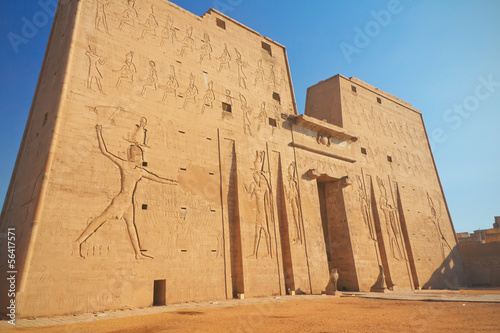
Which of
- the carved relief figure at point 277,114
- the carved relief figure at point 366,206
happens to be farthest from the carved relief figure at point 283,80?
the carved relief figure at point 366,206

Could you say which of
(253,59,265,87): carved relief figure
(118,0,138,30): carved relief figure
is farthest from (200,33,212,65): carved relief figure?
(118,0,138,30): carved relief figure

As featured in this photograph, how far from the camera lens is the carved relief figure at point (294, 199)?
1306cm

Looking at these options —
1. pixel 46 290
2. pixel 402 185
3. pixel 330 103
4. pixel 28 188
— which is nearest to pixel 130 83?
pixel 28 188

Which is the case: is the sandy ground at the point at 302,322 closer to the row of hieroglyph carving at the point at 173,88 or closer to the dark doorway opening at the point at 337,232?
the row of hieroglyph carving at the point at 173,88

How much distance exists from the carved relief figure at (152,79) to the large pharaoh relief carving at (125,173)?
1.22 metres

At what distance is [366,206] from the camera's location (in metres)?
16.9

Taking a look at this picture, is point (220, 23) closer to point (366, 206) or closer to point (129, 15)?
point (129, 15)

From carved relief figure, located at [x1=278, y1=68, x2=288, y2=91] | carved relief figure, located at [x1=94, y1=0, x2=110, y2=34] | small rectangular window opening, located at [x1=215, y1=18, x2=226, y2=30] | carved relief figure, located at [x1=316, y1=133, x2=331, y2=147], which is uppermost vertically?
small rectangular window opening, located at [x1=215, y1=18, x2=226, y2=30]

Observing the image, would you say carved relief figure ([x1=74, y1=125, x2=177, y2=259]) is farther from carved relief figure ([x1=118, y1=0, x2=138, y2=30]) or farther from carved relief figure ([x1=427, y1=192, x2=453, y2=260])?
carved relief figure ([x1=427, y1=192, x2=453, y2=260])

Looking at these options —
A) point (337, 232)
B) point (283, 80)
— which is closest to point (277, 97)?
point (283, 80)

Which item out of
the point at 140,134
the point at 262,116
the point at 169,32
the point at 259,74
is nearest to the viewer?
the point at 140,134

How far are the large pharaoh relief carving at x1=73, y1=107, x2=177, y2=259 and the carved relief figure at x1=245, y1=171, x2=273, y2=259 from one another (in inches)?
141

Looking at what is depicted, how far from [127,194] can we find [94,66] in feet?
13.3

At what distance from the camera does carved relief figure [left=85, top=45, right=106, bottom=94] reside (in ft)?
31.0
